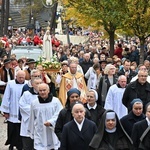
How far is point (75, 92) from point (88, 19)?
19.7 metres

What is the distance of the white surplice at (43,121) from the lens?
1136cm

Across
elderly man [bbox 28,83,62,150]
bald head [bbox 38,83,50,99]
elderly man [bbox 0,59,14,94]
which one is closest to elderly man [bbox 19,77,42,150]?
elderly man [bbox 28,83,62,150]

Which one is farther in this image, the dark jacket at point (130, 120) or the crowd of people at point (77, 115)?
the dark jacket at point (130, 120)

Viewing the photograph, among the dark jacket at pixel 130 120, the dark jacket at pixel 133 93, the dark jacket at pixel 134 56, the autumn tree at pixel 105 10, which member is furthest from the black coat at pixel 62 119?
the dark jacket at pixel 134 56

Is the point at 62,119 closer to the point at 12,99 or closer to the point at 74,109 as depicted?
the point at 74,109

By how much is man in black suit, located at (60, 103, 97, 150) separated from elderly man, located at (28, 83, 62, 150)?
1535mm

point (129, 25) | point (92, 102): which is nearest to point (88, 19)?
point (129, 25)

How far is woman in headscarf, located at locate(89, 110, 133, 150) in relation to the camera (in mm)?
9227

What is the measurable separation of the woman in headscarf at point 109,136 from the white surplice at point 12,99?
16.2ft

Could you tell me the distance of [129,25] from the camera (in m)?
26.9

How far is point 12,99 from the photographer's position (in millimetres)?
14148

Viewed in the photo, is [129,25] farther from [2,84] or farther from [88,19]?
[2,84]

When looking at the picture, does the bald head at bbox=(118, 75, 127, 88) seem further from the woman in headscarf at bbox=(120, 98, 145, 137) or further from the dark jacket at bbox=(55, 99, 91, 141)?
the dark jacket at bbox=(55, 99, 91, 141)

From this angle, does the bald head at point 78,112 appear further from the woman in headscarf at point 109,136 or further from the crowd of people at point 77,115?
A: the woman in headscarf at point 109,136
